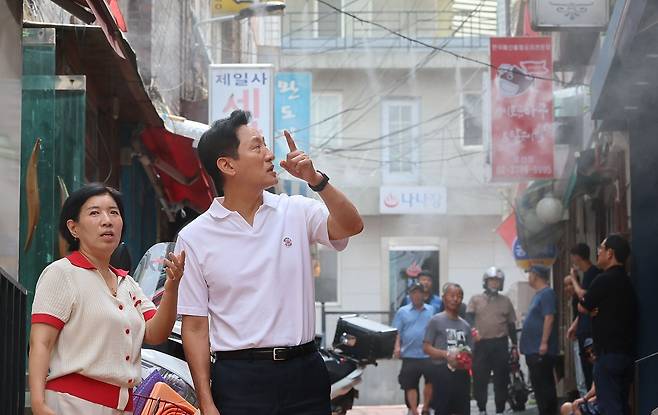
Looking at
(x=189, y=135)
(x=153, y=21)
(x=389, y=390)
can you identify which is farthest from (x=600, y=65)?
(x=389, y=390)

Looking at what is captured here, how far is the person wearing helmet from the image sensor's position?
15266 millimetres

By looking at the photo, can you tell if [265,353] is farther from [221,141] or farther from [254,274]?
[221,141]

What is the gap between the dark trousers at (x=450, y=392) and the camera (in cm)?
1334

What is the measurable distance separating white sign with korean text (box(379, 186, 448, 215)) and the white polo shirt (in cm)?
2723

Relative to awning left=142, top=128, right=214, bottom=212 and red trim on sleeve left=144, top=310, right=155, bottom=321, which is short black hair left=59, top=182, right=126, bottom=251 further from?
awning left=142, top=128, right=214, bottom=212

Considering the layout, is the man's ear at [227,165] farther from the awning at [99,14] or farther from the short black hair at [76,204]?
the awning at [99,14]

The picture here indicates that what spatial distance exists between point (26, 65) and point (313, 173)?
3.89 metres

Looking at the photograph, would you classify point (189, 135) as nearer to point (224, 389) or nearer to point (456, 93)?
point (224, 389)

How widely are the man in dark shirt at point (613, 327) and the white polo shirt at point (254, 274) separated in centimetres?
596

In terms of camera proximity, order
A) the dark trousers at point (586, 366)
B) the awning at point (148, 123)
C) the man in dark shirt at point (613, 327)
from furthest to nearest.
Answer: the dark trousers at point (586, 366) < the man in dark shirt at point (613, 327) < the awning at point (148, 123)

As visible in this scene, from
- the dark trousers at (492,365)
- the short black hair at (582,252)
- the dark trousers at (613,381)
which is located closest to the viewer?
the dark trousers at (613,381)

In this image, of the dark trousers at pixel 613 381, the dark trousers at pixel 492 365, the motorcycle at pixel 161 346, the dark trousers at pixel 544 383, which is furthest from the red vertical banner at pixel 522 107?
the motorcycle at pixel 161 346

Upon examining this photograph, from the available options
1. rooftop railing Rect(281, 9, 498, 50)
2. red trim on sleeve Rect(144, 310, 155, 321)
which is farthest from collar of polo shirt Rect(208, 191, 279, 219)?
rooftop railing Rect(281, 9, 498, 50)

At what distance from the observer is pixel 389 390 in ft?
66.3
